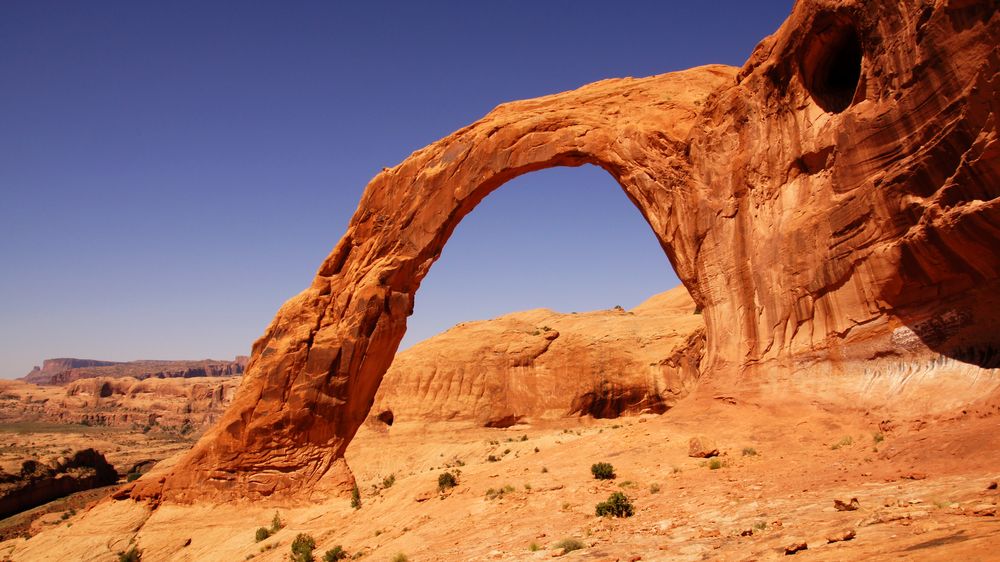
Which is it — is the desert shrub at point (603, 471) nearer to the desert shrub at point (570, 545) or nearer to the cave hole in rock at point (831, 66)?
the desert shrub at point (570, 545)

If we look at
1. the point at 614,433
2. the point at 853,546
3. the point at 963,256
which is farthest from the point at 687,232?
the point at 853,546

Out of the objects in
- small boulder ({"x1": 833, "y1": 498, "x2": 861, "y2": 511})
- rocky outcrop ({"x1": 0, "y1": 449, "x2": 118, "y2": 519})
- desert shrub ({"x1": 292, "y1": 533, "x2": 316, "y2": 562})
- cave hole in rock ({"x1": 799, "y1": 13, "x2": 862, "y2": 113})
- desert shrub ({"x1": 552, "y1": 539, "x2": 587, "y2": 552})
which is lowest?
rocky outcrop ({"x1": 0, "y1": 449, "x2": 118, "y2": 519})

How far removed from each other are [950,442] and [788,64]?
9.07 m

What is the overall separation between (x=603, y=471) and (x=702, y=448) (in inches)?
79.5

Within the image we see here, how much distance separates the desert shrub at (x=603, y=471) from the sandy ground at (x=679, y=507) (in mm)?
177

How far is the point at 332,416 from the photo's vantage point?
19531mm

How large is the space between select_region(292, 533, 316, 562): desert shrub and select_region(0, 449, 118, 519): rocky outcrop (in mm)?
31653

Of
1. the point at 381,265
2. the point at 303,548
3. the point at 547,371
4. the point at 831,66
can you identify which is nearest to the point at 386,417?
the point at 547,371

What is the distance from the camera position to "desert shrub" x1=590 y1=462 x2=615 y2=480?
12.2 m

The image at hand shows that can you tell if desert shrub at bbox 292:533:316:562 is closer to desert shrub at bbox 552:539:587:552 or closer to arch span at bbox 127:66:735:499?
arch span at bbox 127:66:735:499

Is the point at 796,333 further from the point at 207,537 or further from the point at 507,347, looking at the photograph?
the point at 507,347

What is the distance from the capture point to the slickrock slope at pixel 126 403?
97750 mm

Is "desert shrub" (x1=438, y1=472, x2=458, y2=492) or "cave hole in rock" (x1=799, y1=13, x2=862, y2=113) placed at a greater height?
"cave hole in rock" (x1=799, y1=13, x2=862, y2=113)

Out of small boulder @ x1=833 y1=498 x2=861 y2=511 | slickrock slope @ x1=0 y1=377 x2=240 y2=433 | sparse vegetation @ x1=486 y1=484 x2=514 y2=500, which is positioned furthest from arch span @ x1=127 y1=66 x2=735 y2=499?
slickrock slope @ x1=0 y1=377 x2=240 y2=433
